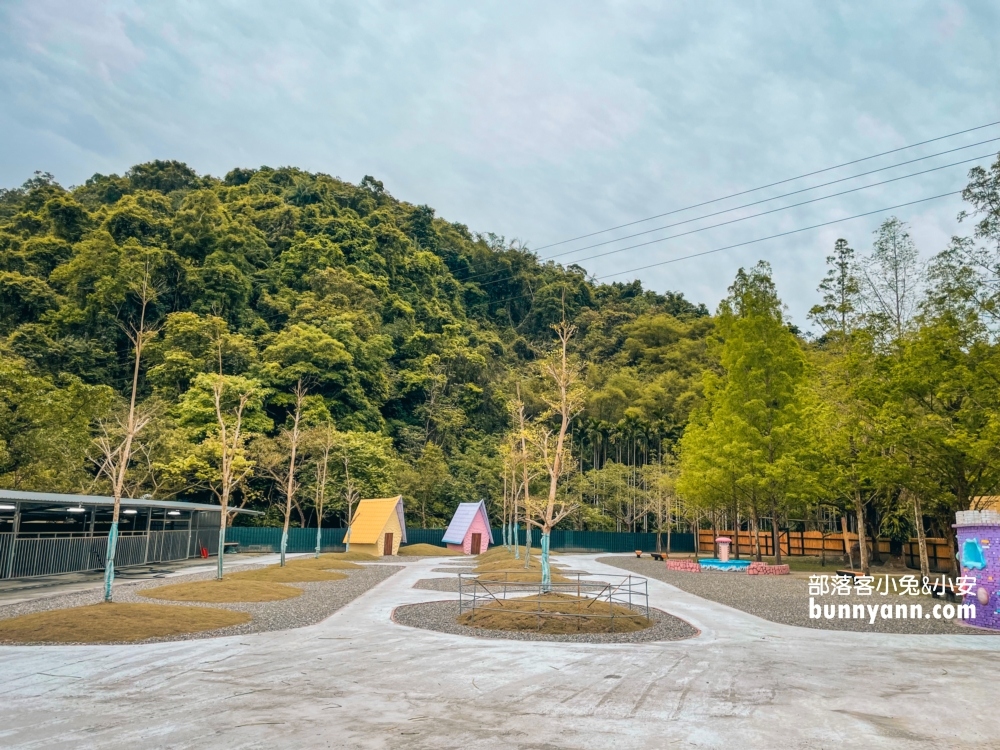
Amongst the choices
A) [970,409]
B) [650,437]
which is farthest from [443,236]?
[970,409]

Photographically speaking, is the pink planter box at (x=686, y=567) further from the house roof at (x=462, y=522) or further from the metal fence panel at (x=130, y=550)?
the metal fence panel at (x=130, y=550)

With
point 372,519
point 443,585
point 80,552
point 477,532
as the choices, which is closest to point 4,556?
point 80,552

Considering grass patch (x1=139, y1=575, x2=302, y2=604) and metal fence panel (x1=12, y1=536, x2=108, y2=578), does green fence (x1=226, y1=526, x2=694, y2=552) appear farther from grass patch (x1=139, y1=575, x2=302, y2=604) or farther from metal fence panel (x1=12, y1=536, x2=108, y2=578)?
grass patch (x1=139, y1=575, x2=302, y2=604)

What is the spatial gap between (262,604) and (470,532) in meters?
31.1

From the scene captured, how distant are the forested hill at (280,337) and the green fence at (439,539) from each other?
2414 millimetres

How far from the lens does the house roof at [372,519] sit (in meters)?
42.1

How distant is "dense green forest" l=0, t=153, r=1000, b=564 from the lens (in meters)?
25.5

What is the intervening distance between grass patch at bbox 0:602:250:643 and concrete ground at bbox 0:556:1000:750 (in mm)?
893

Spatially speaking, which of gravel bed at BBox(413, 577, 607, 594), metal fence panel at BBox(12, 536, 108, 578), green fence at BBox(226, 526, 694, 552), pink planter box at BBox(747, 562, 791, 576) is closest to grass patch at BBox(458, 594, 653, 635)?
gravel bed at BBox(413, 577, 607, 594)

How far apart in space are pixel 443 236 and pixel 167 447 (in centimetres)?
6753

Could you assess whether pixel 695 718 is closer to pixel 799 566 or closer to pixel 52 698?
pixel 52 698

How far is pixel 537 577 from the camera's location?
27.1m

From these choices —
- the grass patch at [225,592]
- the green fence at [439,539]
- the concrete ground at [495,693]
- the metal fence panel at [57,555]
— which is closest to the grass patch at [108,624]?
Answer: the concrete ground at [495,693]

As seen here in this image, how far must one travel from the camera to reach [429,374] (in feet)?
225
